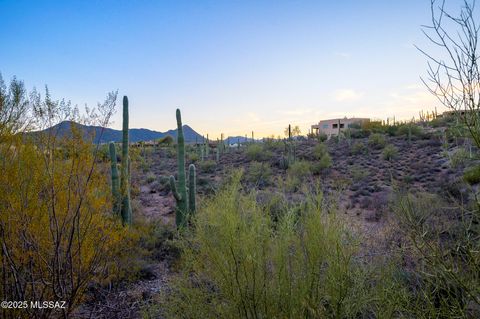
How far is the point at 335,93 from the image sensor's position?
14312 millimetres

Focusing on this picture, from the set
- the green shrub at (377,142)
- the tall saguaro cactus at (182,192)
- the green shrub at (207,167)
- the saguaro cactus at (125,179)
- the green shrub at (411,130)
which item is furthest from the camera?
the green shrub at (411,130)

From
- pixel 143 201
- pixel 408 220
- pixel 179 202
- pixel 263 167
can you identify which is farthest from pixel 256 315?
pixel 263 167

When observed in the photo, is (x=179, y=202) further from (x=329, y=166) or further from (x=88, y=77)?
(x=329, y=166)

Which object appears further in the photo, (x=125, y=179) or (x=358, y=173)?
(x=358, y=173)

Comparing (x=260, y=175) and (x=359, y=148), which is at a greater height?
(x=359, y=148)

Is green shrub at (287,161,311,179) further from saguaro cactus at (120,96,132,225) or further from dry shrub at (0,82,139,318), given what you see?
dry shrub at (0,82,139,318)

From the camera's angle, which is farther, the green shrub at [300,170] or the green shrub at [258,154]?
the green shrub at [258,154]

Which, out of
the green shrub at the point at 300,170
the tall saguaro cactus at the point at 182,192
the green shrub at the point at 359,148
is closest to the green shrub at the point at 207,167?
the green shrub at the point at 300,170

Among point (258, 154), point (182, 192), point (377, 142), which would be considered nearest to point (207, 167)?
point (258, 154)

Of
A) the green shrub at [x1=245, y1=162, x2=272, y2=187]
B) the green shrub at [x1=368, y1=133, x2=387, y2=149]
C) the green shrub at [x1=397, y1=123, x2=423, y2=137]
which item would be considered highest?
the green shrub at [x1=397, y1=123, x2=423, y2=137]

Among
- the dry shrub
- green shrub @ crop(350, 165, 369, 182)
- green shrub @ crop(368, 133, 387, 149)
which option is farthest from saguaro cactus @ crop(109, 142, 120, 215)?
green shrub @ crop(368, 133, 387, 149)

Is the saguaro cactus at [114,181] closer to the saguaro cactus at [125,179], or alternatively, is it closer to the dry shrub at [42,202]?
the saguaro cactus at [125,179]

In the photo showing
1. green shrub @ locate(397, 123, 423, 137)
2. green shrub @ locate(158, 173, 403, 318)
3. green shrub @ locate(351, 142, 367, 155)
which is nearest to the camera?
green shrub @ locate(158, 173, 403, 318)

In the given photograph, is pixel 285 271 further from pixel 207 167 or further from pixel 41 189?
pixel 207 167
